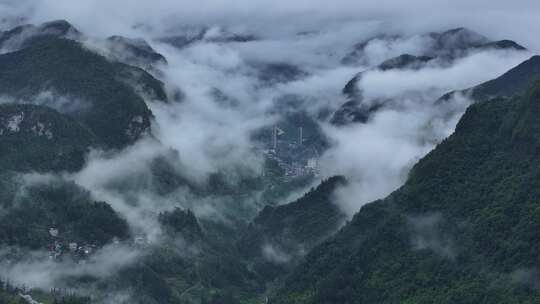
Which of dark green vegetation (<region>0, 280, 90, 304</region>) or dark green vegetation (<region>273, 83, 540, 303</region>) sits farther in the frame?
dark green vegetation (<region>0, 280, 90, 304</region>)

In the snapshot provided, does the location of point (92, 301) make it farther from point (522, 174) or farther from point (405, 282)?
point (522, 174)

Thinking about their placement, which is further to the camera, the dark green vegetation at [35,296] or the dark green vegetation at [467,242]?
the dark green vegetation at [35,296]

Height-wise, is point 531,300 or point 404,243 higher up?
point 404,243

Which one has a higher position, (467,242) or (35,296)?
(35,296)

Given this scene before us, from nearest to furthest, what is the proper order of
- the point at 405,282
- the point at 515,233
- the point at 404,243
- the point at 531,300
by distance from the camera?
the point at 531,300 < the point at 515,233 < the point at 405,282 < the point at 404,243

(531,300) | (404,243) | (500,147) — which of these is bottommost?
(531,300)

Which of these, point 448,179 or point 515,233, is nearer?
point 515,233

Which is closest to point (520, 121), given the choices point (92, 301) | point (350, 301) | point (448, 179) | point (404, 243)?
point (448, 179)

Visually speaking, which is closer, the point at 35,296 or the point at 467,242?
the point at 467,242
